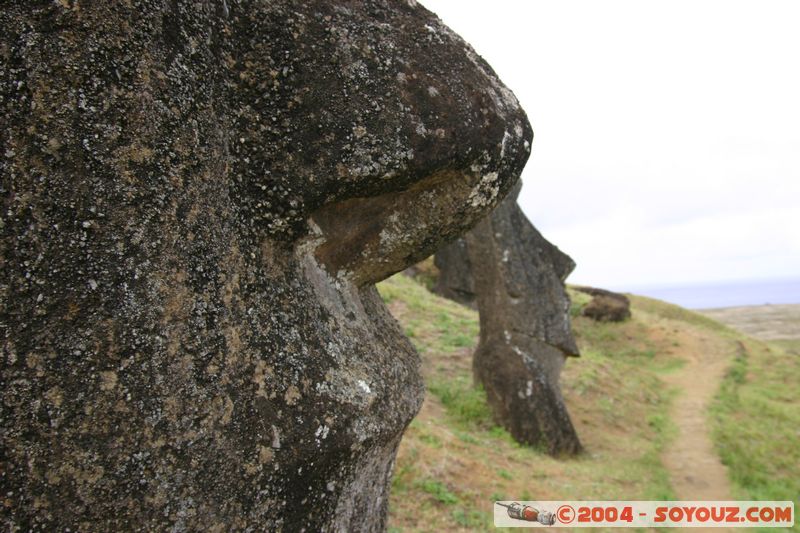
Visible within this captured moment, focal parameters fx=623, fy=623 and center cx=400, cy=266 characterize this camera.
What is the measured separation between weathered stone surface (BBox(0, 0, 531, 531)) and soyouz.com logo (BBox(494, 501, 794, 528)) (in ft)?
10.2

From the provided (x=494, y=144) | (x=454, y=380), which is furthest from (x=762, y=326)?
(x=494, y=144)

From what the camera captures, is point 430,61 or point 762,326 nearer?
point 430,61

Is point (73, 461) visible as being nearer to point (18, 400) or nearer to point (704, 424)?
point (18, 400)

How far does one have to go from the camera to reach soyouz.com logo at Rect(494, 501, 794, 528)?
5.40 meters

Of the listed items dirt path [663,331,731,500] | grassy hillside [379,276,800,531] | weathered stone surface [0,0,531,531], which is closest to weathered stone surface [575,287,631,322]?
grassy hillside [379,276,800,531]

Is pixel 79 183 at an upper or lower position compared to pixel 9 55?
lower

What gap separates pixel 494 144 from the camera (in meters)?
2.55

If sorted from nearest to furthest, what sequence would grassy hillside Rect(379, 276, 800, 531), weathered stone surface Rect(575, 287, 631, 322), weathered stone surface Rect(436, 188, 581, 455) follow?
grassy hillside Rect(379, 276, 800, 531) → weathered stone surface Rect(436, 188, 581, 455) → weathered stone surface Rect(575, 287, 631, 322)

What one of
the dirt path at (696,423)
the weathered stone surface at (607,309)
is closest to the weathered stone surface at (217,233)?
the dirt path at (696,423)

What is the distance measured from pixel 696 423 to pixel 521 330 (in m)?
4.47

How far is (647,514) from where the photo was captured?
6562 millimetres

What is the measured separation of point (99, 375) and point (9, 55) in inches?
36.7

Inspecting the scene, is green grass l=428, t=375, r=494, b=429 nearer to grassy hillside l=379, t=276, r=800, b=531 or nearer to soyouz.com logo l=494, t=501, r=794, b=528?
grassy hillside l=379, t=276, r=800, b=531

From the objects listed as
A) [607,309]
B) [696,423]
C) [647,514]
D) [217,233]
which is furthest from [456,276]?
[217,233]
